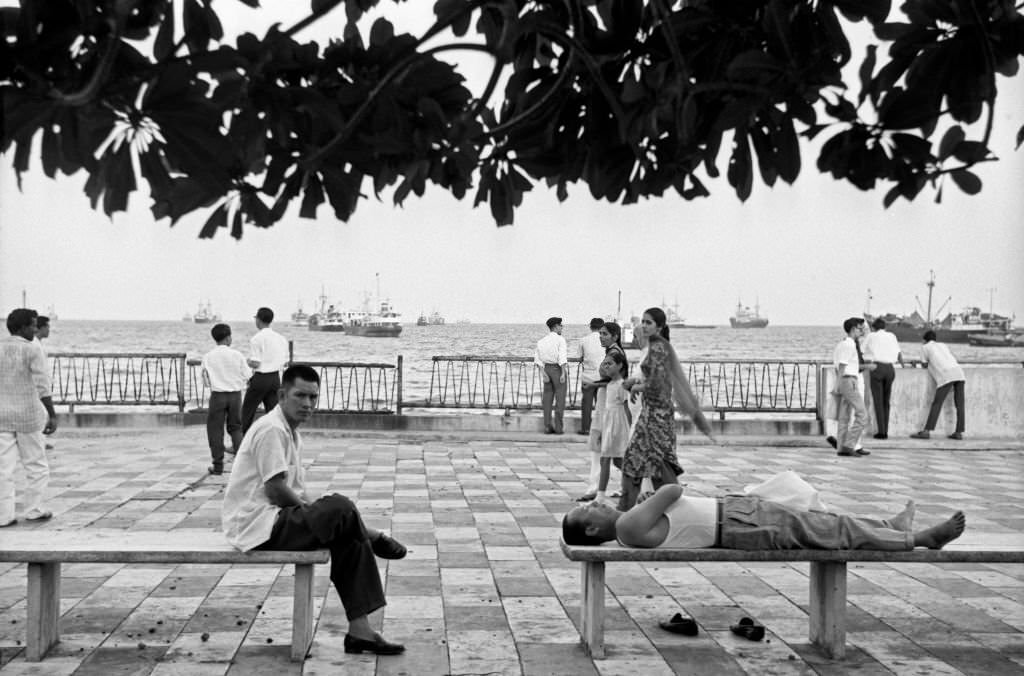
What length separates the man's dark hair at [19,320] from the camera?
26.3 ft

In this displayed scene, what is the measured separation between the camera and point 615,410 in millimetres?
9023

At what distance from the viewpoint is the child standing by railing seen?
29.1 ft

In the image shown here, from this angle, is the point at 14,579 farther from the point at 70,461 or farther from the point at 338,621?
the point at 70,461

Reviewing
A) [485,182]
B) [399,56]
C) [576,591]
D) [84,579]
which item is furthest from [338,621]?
[399,56]

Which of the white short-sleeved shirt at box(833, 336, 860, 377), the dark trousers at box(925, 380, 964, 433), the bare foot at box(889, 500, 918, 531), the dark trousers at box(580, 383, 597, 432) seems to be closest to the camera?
the bare foot at box(889, 500, 918, 531)

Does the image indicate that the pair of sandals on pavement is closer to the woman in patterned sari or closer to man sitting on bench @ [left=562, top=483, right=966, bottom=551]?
man sitting on bench @ [left=562, top=483, right=966, bottom=551]

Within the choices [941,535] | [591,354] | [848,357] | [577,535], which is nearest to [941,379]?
[848,357]

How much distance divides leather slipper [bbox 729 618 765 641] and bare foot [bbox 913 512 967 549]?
2.91 feet

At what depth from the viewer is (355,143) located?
3.03 metres

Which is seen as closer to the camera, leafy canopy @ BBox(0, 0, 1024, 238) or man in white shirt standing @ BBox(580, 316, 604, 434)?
leafy canopy @ BBox(0, 0, 1024, 238)

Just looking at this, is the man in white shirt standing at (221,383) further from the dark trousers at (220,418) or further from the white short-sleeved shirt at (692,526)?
the white short-sleeved shirt at (692,526)

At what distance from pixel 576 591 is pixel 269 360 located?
21.0 ft

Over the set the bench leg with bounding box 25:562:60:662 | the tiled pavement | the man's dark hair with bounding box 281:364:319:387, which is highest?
the man's dark hair with bounding box 281:364:319:387

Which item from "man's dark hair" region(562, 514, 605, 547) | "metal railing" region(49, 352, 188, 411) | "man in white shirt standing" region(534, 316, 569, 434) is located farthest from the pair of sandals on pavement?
"man in white shirt standing" region(534, 316, 569, 434)
